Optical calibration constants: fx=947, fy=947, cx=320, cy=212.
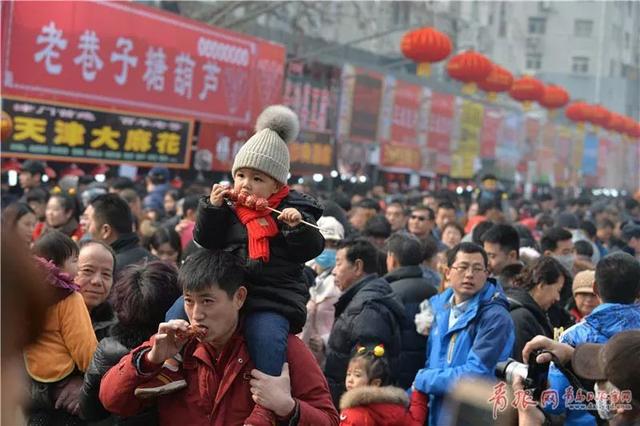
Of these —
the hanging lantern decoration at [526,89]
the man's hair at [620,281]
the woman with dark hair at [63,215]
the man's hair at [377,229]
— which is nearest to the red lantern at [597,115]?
the hanging lantern decoration at [526,89]

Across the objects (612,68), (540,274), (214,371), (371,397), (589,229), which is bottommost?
(371,397)

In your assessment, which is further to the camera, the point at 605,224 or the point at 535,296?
the point at 605,224

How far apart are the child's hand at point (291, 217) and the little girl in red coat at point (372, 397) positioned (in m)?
1.82

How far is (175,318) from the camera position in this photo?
11.1ft

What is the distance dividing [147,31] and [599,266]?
1169 cm

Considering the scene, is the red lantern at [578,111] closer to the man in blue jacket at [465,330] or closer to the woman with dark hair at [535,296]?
the woman with dark hair at [535,296]

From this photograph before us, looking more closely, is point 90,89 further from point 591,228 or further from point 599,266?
point 599,266

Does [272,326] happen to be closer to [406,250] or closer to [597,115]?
[406,250]

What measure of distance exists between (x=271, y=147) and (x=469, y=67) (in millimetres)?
18394

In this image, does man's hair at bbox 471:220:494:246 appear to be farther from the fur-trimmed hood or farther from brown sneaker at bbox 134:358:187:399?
brown sneaker at bbox 134:358:187:399

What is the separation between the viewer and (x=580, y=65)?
6219 cm

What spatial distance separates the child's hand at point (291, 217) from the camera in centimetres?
318

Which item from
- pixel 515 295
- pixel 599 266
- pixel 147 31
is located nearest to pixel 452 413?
pixel 599 266

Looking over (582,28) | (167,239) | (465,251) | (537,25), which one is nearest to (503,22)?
(537,25)
